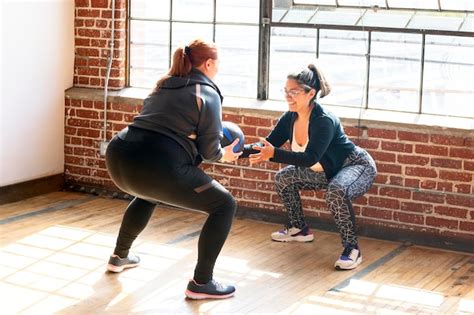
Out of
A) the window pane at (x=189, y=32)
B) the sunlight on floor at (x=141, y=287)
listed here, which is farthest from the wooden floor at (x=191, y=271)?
the window pane at (x=189, y=32)

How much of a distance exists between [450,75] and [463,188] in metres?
0.75

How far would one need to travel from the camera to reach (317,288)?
17.4 feet

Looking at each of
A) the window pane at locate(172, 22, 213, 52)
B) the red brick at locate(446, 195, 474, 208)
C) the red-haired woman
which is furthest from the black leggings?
the window pane at locate(172, 22, 213, 52)

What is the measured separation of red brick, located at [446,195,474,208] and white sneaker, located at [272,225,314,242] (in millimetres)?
920

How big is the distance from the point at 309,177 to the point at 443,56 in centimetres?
120

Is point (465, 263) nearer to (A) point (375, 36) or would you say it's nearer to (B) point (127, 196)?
(A) point (375, 36)

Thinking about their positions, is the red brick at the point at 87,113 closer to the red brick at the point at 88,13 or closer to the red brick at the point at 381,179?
the red brick at the point at 88,13

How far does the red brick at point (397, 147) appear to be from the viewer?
6.30 m

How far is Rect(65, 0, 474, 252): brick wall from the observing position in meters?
6.16

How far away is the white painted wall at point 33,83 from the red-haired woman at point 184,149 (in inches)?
92.8

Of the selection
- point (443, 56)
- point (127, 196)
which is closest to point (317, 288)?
point (443, 56)

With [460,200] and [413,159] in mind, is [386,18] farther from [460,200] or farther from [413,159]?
[460,200]

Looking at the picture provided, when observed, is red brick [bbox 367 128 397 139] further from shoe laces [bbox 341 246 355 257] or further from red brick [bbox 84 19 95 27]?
red brick [bbox 84 19 95 27]

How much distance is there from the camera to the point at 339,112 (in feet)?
21.7
